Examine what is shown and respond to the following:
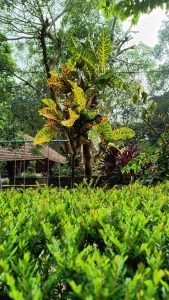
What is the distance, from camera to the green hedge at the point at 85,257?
1.22m

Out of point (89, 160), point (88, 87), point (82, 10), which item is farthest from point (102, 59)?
point (82, 10)

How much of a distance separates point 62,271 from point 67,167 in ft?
46.2

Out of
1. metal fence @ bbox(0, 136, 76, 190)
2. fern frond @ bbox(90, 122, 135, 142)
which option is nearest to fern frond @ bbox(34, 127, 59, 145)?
metal fence @ bbox(0, 136, 76, 190)

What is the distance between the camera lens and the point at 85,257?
5.40 feet

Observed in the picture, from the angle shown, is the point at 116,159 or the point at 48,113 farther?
the point at 116,159

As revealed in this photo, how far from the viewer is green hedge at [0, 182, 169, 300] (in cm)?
122

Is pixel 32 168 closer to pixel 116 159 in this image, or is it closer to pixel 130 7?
pixel 116 159

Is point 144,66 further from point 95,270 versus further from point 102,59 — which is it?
point 95,270

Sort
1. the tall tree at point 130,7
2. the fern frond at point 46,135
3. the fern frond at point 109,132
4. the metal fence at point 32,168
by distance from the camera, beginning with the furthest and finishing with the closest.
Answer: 1. the metal fence at point 32,168
2. the fern frond at point 109,132
3. the fern frond at point 46,135
4. the tall tree at point 130,7

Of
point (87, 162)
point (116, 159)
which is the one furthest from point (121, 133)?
point (116, 159)

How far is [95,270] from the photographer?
134cm

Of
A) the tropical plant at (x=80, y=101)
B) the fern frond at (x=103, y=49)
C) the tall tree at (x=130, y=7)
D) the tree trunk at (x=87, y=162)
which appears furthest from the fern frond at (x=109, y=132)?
the tall tree at (x=130, y=7)

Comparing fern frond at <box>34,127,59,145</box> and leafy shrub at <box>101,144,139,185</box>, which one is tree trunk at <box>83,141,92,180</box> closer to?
leafy shrub at <box>101,144,139,185</box>

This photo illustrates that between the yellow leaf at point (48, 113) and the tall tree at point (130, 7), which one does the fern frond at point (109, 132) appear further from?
the tall tree at point (130, 7)
